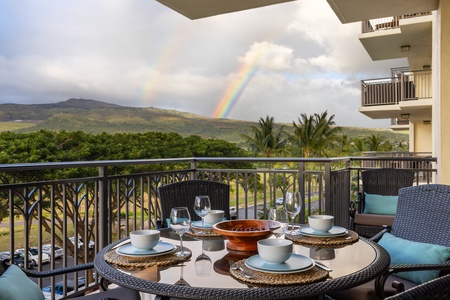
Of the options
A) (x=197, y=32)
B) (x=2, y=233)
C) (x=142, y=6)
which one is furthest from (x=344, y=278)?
(x=197, y=32)

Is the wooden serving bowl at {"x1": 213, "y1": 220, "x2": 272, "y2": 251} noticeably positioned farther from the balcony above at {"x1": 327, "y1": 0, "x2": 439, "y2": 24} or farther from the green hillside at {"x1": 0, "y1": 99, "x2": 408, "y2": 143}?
the green hillside at {"x1": 0, "y1": 99, "x2": 408, "y2": 143}

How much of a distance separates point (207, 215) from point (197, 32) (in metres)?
42.2

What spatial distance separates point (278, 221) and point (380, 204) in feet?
10.9

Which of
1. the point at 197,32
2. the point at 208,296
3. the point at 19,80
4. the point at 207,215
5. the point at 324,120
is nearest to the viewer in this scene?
the point at 208,296

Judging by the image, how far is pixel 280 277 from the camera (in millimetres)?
1372

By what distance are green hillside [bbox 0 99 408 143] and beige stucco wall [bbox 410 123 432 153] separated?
16506 millimetres

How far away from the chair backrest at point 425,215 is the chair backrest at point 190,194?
1114mm

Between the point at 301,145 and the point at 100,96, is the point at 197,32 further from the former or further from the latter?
the point at 301,145

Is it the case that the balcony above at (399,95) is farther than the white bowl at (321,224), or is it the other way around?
the balcony above at (399,95)

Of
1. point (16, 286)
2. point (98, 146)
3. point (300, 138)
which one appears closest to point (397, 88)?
point (16, 286)

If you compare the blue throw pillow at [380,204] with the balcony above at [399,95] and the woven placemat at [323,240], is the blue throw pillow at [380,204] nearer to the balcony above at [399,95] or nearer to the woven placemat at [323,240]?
the woven placemat at [323,240]

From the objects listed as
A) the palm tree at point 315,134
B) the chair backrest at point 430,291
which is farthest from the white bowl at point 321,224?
the palm tree at point 315,134

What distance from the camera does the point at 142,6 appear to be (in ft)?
127

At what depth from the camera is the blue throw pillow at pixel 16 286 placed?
1.53 meters
